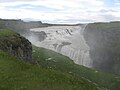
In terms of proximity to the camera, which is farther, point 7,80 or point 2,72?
point 2,72

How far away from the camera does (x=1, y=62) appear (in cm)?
4034

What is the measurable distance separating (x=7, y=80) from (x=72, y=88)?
707 centimetres

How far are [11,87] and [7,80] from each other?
190 cm

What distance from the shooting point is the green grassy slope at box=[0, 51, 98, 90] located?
1271 inches

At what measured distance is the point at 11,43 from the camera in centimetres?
8544

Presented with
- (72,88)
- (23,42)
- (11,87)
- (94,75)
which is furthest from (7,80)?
(94,75)

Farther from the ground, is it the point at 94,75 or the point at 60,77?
the point at 60,77

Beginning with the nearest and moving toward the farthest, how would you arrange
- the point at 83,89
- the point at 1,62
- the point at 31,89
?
the point at 31,89 → the point at 83,89 → the point at 1,62

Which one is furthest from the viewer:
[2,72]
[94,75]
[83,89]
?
[94,75]

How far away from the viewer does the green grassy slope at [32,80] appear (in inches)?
1271

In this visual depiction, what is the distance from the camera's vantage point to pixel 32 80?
33875 mm

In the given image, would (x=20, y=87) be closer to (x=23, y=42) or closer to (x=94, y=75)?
(x=23, y=42)

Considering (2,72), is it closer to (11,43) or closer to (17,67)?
(17,67)

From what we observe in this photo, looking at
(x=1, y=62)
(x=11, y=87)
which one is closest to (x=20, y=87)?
(x=11, y=87)
